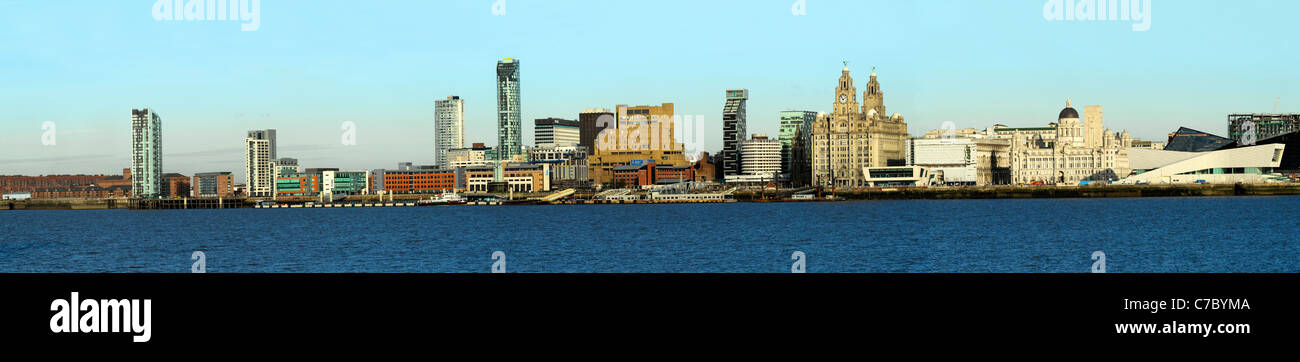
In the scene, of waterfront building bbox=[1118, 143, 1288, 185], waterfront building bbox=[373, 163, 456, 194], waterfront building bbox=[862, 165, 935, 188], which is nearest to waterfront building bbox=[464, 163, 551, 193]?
waterfront building bbox=[373, 163, 456, 194]

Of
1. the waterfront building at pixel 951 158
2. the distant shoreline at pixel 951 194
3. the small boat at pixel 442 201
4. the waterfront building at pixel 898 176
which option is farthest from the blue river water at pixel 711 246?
the waterfront building at pixel 951 158

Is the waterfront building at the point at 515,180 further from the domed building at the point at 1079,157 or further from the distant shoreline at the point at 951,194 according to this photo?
the domed building at the point at 1079,157

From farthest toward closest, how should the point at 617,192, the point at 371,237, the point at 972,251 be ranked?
1. the point at 617,192
2. the point at 371,237
3. the point at 972,251

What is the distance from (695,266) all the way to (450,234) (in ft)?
102

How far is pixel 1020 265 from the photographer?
146ft

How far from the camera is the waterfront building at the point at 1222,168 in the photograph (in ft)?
597

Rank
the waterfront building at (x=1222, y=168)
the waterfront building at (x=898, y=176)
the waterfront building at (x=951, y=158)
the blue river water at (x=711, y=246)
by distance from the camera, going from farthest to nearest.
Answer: the waterfront building at (x=951, y=158), the waterfront building at (x=898, y=176), the waterfront building at (x=1222, y=168), the blue river water at (x=711, y=246)

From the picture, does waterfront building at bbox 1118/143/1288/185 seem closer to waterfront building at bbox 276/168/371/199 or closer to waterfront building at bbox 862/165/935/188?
waterfront building at bbox 862/165/935/188

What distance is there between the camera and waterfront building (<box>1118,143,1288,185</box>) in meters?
182

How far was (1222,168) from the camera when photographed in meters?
187

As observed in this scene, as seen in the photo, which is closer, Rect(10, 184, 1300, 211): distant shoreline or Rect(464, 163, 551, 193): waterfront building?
Rect(10, 184, 1300, 211): distant shoreline

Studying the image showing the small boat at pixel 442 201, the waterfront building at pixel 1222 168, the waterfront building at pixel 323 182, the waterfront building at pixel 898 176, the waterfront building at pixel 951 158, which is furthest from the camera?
the waterfront building at pixel 323 182
